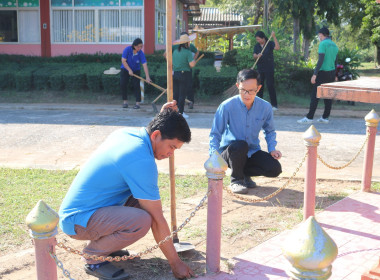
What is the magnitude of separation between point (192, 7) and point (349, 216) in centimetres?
2588

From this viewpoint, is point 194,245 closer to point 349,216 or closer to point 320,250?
point 349,216

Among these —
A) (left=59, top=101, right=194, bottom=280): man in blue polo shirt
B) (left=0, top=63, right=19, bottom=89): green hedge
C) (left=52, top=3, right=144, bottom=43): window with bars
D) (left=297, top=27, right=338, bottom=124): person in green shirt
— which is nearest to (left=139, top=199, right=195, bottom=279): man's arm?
(left=59, top=101, right=194, bottom=280): man in blue polo shirt

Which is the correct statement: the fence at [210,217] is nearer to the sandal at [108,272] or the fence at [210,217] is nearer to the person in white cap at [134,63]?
the sandal at [108,272]

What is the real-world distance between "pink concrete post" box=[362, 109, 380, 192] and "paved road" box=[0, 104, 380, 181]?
2.22 ft

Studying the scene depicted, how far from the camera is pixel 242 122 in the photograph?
5.19 m

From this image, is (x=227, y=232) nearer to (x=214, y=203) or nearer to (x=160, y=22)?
(x=214, y=203)

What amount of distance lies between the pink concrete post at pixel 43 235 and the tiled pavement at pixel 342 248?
129 cm

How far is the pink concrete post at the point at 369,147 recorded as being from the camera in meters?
5.23

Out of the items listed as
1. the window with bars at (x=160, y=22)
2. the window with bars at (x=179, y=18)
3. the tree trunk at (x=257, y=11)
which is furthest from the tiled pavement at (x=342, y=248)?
the tree trunk at (x=257, y=11)

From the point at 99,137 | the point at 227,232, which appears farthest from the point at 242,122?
the point at 99,137

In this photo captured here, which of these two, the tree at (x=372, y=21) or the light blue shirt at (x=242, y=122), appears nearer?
the light blue shirt at (x=242, y=122)

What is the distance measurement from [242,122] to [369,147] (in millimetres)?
1471

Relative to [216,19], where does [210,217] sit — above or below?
below

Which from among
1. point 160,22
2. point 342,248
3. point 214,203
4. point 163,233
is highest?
point 160,22
